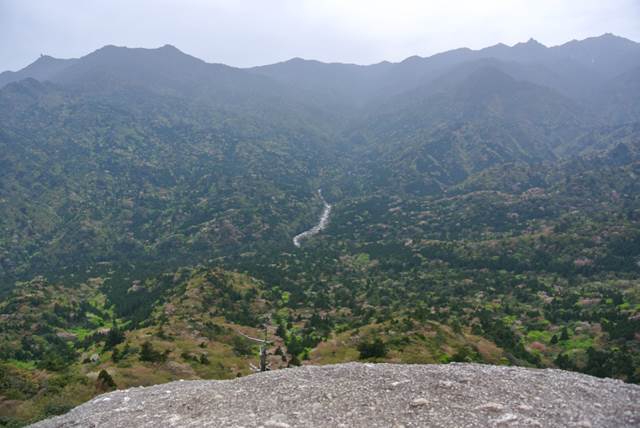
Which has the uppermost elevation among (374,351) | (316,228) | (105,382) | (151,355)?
(105,382)

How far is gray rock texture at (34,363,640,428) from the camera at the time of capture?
54.6 feet

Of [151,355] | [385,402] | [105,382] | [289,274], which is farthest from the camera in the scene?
[289,274]

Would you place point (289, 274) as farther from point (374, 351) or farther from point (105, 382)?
point (105, 382)

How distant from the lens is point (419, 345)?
125ft

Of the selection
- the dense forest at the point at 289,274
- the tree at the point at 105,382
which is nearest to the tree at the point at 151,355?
the dense forest at the point at 289,274

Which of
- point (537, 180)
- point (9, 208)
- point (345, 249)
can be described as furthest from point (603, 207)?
point (9, 208)

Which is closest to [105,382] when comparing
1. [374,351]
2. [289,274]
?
[374,351]

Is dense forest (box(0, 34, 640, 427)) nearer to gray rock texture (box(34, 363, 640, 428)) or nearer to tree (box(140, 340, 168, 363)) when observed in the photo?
tree (box(140, 340, 168, 363))

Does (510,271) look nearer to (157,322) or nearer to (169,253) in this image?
(157,322)

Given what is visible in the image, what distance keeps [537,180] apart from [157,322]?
17139 centimetres

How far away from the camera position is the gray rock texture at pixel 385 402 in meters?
16.7

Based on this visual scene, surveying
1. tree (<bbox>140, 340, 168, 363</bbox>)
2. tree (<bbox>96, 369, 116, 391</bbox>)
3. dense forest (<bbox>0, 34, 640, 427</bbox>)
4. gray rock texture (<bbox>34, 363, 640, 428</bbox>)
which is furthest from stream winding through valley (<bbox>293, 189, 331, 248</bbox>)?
gray rock texture (<bbox>34, 363, 640, 428</bbox>)

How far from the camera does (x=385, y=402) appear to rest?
59.3ft

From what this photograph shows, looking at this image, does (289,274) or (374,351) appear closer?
(374,351)
